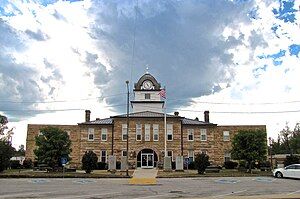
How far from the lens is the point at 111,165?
154ft

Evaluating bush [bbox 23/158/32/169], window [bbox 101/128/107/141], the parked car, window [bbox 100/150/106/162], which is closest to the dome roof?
window [bbox 101/128/107/141]

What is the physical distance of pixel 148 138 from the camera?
5916 cm

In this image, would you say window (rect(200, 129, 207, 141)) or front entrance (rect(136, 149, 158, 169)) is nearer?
front entrance (rect(136, 149, 158, 169))

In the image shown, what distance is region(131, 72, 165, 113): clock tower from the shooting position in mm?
69562

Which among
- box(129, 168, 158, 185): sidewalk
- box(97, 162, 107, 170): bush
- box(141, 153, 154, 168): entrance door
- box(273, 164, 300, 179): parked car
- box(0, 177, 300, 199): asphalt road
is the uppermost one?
box(141, 153, 154, 168): entrance door

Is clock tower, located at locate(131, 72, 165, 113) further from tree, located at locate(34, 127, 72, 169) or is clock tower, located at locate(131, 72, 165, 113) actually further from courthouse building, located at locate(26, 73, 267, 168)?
tree, located at locate(34, 127, 72, 169)

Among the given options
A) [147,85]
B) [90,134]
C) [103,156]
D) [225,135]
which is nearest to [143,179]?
[103,156]

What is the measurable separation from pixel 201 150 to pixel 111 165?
19.5 meters

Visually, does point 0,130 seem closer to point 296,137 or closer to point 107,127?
point 107,127

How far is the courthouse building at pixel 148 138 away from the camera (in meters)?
59.0

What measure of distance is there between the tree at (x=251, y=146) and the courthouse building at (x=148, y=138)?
13.4 meters

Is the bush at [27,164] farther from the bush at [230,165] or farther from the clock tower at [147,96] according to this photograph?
the bush at [230,165]

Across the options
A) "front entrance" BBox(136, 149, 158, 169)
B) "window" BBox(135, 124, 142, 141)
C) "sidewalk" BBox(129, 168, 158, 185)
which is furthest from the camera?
"window" BBox(135, 124, 142, 141)

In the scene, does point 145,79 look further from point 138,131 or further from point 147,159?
point 147,159
